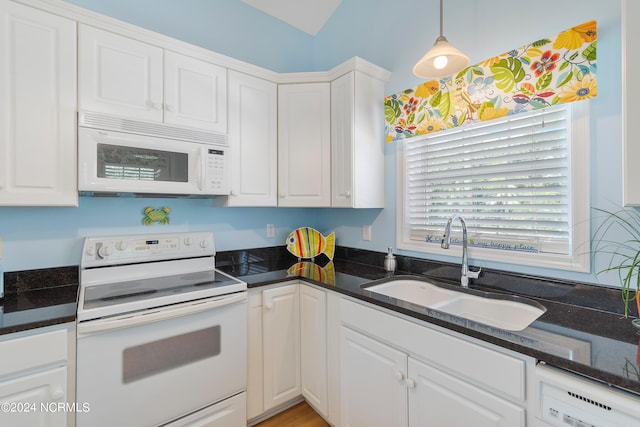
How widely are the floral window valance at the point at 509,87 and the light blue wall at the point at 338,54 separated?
2.1 inches

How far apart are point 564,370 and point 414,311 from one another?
0.49m

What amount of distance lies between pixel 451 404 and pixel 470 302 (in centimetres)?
56

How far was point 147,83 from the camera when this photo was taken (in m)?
1.67

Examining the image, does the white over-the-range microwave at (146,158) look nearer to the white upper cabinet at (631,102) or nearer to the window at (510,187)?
the window at (510,187)

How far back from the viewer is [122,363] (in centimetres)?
133

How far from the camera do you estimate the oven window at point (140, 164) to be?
1.54 m

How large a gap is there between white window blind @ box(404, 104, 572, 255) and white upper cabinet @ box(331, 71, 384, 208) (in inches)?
9.6

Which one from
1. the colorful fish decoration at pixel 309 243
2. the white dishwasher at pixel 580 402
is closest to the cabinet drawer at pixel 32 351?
the colorful fish decoration at pixel 309 243

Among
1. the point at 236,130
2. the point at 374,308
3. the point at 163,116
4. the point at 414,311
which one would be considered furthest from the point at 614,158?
the point at 163,116

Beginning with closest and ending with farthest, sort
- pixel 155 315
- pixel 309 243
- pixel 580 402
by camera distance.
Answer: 1. pixel 580 402
2. pixel 155 315
3. pixel 309 243

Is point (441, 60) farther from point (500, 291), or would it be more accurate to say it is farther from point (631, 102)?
point (500, 291)

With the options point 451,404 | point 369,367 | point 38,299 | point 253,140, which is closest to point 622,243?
point 451,404

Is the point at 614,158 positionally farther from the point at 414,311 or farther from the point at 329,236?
the point at 329,236

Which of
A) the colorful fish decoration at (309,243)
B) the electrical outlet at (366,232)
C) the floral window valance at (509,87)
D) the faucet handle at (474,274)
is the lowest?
the faucet handle at (474,274)
